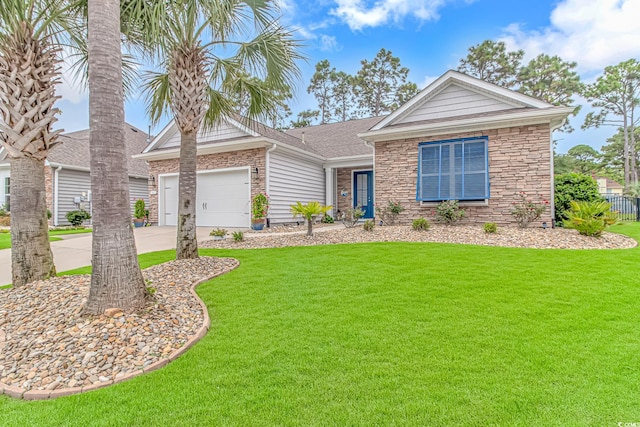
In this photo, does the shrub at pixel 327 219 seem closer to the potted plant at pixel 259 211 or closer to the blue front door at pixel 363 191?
the blue front door at pixel 363 191

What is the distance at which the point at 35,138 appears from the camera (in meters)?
Answer: 4.43

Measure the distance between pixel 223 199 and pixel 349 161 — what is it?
5.84 m

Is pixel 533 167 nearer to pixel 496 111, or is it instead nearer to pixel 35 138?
pixel 496 111

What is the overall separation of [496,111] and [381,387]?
31.8 ft

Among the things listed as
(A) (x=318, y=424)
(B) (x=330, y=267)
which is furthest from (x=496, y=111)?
(A) (x=318, y=424)

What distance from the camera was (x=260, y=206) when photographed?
11289 millimetres

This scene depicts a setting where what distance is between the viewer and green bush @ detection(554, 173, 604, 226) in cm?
945

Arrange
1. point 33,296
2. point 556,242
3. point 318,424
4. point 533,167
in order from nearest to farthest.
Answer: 1. point 318,424
2. point 33,296
3. point 556,242
4. point 533,167

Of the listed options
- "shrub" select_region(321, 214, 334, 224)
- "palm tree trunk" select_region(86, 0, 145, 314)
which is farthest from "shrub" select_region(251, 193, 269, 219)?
"palm tree trunk" select_region(86, 0, 145, 314)

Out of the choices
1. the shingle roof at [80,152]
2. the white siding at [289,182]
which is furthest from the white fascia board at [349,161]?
the shingle roof at [80,152]

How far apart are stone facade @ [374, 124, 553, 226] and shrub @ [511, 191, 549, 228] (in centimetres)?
15

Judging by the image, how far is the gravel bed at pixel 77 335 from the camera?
2469 mm

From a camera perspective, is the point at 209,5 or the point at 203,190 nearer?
the point at 209,5

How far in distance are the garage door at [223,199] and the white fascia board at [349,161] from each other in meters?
4.33
